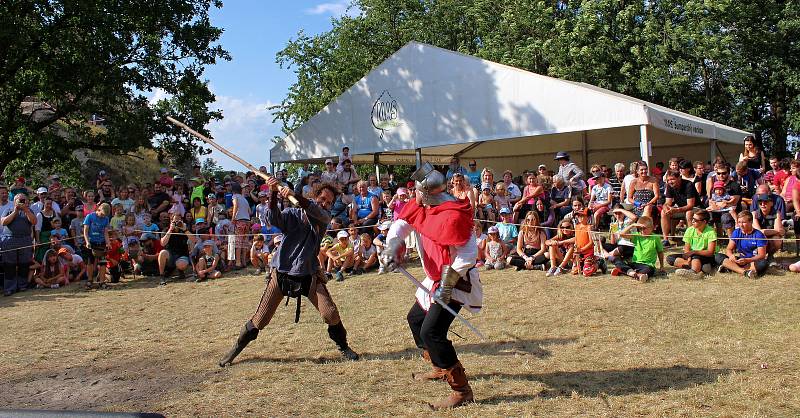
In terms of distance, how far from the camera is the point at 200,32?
17688 mm

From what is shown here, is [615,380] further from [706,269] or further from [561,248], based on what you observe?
[561,248]

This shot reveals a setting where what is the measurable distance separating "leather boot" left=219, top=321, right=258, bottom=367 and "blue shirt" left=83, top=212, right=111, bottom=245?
7.23 metres

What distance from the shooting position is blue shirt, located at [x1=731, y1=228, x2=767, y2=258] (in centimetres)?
930

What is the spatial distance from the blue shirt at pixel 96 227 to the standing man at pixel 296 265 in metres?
7.28

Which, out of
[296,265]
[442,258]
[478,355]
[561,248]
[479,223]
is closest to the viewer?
[442,258]

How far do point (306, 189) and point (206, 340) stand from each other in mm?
4347

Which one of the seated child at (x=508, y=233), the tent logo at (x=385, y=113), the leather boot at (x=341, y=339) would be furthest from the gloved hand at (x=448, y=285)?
the tent logo at (x=385, y=113)

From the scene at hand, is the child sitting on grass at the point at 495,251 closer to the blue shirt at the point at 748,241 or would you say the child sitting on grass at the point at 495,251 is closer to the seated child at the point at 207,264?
the blue shirt at the point at 748,241

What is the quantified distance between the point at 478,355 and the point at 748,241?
5039 millimetres

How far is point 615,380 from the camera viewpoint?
18.4ft

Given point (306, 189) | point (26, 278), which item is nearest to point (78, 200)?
point (26, 278)

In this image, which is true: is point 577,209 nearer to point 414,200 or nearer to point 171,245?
point 414,200

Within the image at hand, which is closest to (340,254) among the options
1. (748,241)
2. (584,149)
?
(748,241)

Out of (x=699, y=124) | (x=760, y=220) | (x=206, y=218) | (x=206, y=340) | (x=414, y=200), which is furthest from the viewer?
(x=699, y=124)
